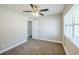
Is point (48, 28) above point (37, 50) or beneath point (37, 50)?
above

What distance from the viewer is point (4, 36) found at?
3770mm

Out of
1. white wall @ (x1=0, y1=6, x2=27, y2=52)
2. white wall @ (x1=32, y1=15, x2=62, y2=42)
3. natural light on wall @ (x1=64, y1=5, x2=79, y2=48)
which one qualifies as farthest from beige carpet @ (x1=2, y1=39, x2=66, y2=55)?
white wall @ (x1=32, y1=15, x2=62, y2=42)

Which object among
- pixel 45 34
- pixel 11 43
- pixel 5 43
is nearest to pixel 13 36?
pixel 11 43

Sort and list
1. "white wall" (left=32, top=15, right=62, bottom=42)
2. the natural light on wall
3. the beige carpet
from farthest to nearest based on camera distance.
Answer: "white wall" (left=32, top=15, right=62, bottom=42) → the beige carpet → the natural light on wall

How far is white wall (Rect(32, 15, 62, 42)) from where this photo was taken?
19.7 feet

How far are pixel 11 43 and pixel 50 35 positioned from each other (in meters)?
3.09

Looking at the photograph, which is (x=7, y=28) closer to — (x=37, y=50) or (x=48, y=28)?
(x=37, y=50)

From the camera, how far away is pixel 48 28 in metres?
6.55

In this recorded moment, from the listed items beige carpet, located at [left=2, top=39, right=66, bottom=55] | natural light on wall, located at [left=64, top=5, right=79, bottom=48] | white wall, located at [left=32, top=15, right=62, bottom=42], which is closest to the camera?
natural light on wall, located at [left=64, top=5, right=79, bottom=48]

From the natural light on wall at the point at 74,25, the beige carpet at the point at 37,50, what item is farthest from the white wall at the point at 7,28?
the natural light on wall at the point at 74,25

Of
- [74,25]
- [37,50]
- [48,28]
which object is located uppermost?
[74,25]

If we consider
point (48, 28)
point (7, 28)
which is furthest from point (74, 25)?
point (48, 28)

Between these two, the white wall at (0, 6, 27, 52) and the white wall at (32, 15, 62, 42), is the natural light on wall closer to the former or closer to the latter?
the white wall at (0, 6, 27, 52)

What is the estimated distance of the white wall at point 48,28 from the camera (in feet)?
19.7
